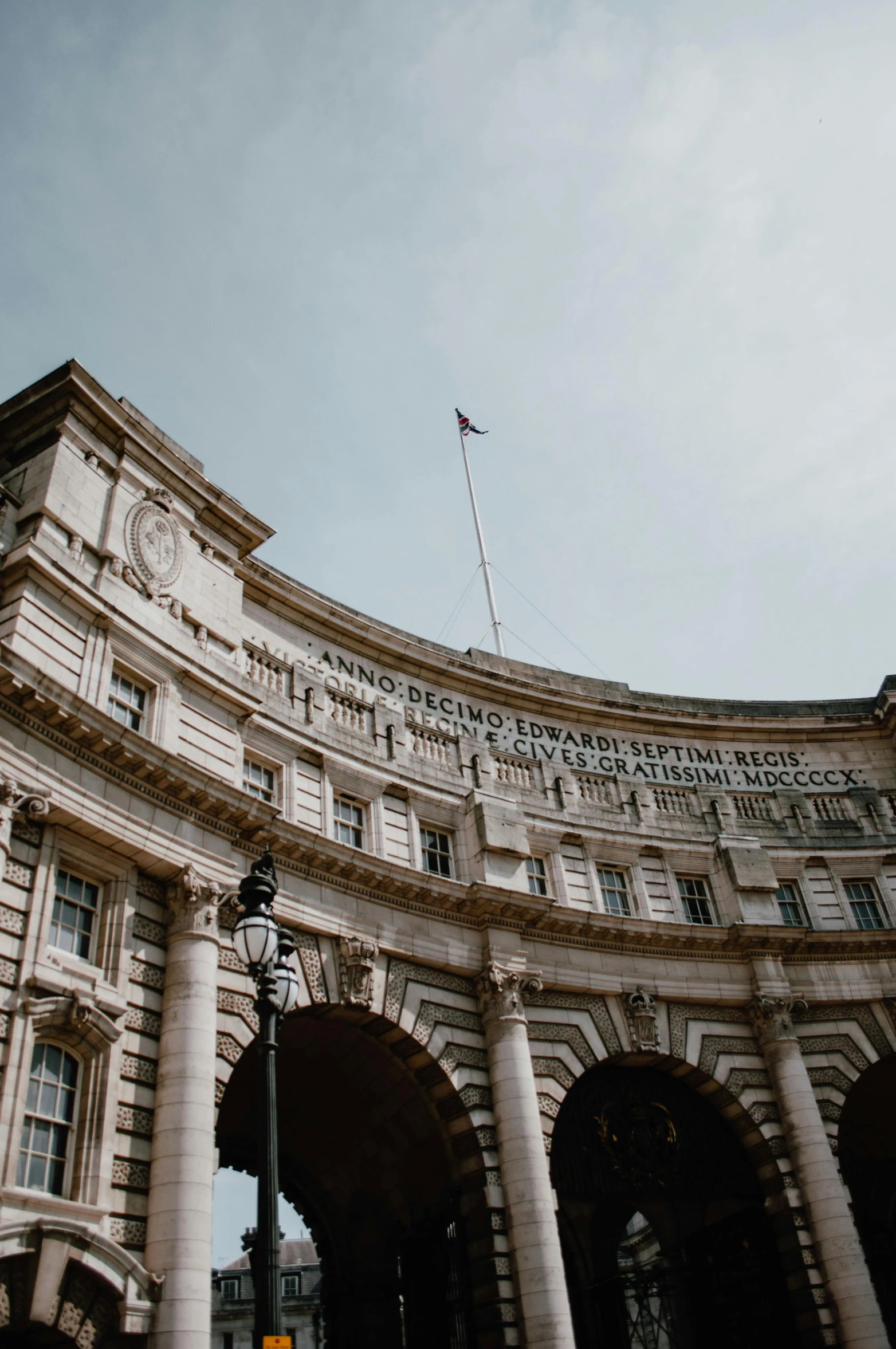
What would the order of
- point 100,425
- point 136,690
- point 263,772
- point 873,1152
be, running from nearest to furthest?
point 136,690
point 100,425
point 263,772
point 873,1152

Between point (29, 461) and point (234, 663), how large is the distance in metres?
6.23

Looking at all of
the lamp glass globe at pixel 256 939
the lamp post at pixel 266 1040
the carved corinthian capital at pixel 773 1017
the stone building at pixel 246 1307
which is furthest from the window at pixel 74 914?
the stone building at pixel 246 1307

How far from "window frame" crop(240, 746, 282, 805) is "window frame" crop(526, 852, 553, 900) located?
7.54m

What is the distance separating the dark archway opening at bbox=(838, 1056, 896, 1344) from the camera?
3070 centimetres

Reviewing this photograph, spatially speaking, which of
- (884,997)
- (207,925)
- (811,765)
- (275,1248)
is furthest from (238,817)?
(811,765)

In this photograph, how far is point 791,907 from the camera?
1258 inches

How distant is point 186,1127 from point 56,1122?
2.06m

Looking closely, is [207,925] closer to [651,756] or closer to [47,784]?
[47,784]

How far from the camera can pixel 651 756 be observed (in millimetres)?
34188

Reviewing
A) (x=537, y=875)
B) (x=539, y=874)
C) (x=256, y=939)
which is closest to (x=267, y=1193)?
(x=256, y=939)

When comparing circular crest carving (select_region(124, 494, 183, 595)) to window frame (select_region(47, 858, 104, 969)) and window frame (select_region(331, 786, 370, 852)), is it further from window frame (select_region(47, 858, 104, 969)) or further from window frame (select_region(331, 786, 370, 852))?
window frame (select_region(47, 858, 104, 969))

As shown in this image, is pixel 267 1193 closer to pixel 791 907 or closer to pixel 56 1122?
pixel 56 1122

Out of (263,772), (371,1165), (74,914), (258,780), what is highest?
(263,772)

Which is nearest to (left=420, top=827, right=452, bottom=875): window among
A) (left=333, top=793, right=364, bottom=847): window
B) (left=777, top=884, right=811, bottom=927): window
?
(left=333, top=793, right=364, bottom=847): window
